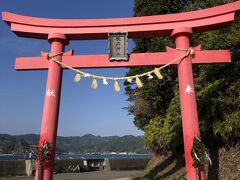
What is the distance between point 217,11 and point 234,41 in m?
2.72

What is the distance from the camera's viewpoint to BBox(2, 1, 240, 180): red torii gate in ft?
30.0

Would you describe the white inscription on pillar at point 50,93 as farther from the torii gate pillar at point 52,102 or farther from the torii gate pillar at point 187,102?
the torii gate pillar at point 187,102

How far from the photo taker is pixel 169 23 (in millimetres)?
9672

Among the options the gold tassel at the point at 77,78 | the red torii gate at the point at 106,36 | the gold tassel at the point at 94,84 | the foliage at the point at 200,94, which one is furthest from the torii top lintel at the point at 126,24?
the foliage at the point at 200,94

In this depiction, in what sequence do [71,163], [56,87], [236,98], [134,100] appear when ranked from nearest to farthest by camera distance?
[56,87] < [236,98] < [134,100] < [71,163]

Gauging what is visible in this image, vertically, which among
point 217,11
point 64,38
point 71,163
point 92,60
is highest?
point 217,11

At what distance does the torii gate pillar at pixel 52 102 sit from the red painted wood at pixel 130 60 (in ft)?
1.17

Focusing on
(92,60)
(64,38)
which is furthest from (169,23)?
(64,38)

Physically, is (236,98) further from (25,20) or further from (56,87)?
(25,20)

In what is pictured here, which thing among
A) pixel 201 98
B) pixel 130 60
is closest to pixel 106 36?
pixel 130 60

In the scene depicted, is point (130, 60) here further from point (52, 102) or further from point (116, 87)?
point (52, 102)

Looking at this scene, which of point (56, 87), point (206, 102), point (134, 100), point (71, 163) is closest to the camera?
point (56, 87)

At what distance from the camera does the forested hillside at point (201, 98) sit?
1063cm

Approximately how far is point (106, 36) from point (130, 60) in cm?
124
